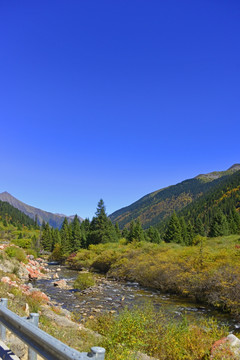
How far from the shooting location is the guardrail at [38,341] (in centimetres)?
250

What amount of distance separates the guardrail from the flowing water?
10094 mm

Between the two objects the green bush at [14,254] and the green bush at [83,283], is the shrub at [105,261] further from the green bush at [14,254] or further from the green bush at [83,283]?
the green bush at [83,283]

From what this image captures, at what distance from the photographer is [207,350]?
6184 millimetres

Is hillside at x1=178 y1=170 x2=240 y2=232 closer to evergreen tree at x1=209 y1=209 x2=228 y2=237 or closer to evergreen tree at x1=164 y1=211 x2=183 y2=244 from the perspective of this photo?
evergreen tree at x1=209 y1=209 x2=228 y2=237

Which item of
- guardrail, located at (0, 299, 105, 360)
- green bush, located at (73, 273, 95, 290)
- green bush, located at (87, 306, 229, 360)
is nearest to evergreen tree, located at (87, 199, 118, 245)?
green bush, located at (73, 273, 95, 290)

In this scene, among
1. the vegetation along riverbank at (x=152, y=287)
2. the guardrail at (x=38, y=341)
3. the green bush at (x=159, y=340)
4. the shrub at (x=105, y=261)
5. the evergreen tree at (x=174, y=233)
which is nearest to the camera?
the guardrail at (x=38, y=341)

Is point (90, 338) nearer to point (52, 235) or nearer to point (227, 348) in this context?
point (227, 348)

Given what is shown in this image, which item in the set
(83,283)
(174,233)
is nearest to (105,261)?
(83,283)

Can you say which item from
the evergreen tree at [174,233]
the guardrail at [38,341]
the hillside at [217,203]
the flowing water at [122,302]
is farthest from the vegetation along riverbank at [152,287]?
Result: the hillside at [217,203]

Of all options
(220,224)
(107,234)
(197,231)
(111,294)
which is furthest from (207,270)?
(197,231)

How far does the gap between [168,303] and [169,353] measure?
12.8m

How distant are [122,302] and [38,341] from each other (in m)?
16.1

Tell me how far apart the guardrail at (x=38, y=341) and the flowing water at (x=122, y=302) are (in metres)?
10.1

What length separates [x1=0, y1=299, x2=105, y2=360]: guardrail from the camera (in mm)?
2498
